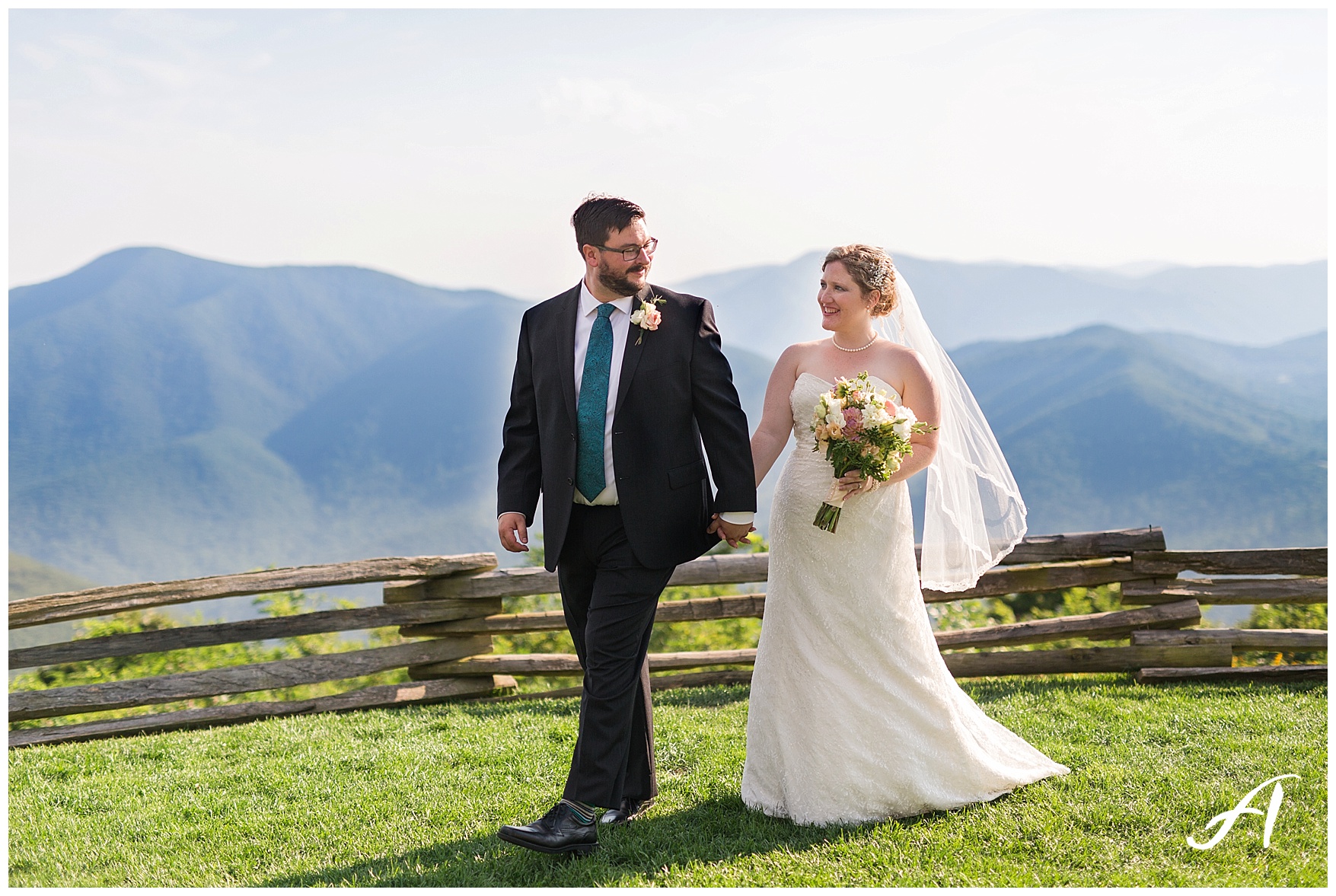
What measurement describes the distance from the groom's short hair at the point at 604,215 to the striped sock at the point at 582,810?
6.79 ft

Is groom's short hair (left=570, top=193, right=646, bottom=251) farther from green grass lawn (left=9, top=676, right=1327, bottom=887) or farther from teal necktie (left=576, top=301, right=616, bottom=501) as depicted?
green grass lawn (left=9, top=676, right=1327, bottom=887)

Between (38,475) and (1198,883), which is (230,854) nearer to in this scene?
(1198,883)

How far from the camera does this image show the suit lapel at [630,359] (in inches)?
152

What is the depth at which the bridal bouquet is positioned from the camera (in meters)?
3.84

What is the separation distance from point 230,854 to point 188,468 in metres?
73.6

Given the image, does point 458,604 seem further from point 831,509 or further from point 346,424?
point 346,424

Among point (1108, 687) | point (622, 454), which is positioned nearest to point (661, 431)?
point (622, 454)

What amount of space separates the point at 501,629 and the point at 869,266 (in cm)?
411

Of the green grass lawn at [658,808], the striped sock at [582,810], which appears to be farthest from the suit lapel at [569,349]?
the green grass lawn at [658,808]

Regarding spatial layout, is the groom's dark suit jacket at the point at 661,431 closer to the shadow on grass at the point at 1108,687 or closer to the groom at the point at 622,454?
the groom at the point at 622,454

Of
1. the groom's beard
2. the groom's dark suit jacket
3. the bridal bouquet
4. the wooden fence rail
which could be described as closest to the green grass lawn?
the wooden fence rail

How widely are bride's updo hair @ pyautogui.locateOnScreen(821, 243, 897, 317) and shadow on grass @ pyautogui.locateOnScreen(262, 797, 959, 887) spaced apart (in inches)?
82.1

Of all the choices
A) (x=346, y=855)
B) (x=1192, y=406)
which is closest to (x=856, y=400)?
(x=346, y=855)

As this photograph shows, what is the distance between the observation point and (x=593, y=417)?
3912 millimetres
